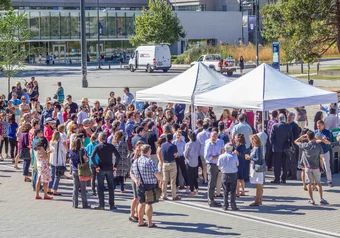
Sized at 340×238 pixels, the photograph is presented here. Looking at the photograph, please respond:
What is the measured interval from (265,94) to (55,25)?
6375 centimetres

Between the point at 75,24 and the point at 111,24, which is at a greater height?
the point at 111,24

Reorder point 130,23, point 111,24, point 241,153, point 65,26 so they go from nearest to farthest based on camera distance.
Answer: point 241,153, point 65,26, point 111,24, point 130,23

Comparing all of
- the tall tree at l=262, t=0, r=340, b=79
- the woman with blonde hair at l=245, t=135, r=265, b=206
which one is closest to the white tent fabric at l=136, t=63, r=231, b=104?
the woman with blonde hair at l=245, t=135, r=265, b=206

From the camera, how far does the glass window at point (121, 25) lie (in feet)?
271

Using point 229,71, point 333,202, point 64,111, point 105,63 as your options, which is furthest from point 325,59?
point 333,202

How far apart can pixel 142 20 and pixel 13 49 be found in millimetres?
35930

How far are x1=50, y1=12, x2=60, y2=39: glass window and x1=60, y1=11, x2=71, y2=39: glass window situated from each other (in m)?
0.40

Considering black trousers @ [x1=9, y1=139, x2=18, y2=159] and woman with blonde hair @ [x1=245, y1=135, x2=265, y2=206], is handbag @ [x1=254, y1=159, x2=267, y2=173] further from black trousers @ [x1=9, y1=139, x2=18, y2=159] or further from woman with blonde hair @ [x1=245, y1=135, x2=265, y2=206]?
black trousers @ [x1=9, y1=139, x2=18, y2=159]

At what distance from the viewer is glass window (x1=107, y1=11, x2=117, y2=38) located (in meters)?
81.5

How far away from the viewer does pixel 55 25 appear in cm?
7806

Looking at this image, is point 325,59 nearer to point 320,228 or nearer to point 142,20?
point 142,20

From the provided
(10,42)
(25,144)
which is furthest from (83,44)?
(25,144)

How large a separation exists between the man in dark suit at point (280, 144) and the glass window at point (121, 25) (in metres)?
67.5

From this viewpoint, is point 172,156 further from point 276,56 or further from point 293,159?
point 276,56
